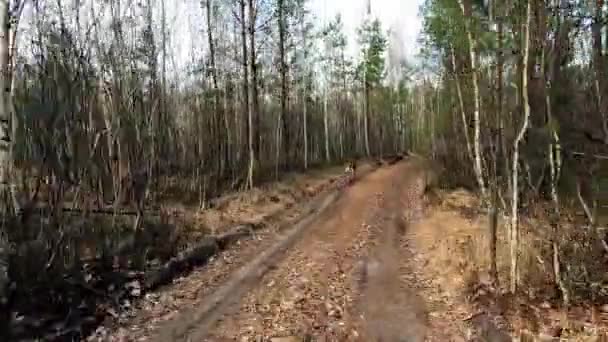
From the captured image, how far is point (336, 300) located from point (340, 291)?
1.70 feet

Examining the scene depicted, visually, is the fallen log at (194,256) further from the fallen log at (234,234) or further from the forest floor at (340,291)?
the forest floor at (340,291)

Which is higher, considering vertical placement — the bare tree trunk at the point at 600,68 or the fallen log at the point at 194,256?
the bare tree trunk at the point at 600,68

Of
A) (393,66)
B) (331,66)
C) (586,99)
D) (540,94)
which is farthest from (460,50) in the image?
(393,66)

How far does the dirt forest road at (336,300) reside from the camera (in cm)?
686

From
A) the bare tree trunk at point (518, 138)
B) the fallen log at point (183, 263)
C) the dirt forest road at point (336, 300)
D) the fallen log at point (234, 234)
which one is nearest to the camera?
the dirt forest road at point (336, 300)

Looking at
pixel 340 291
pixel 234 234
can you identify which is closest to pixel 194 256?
pixel 234 234

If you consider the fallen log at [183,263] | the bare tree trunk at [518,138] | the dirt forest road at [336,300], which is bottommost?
the dirt forest road at [336,300]

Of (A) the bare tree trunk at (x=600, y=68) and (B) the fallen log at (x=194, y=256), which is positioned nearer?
(A) the bare tree trunk at (x=600, y=68)

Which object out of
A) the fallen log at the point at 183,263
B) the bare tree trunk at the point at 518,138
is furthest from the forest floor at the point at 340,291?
the bare tree trunk at the point at 518,138

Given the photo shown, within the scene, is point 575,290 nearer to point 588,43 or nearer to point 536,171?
point 588,43

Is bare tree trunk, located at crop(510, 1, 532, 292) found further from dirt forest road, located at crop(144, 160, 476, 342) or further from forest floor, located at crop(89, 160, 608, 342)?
dirt forest road, located at crop(144, 160, 476, 342)

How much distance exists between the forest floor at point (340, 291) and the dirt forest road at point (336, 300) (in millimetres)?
15

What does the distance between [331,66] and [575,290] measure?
142ft

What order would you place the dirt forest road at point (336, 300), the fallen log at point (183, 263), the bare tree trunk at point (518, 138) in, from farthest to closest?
the fallen log at point (183, 263), the bare tree trunk at point (518, 138), the dirt forest road at point (336, 300)
